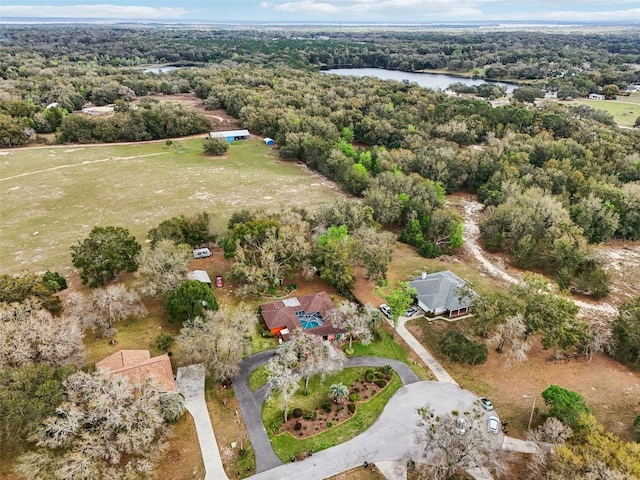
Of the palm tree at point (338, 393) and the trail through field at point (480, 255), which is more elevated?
the palm tree at point (338, 393)

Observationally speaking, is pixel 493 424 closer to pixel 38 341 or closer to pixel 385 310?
pixel 385 310

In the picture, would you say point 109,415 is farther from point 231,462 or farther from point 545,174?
point 545,174

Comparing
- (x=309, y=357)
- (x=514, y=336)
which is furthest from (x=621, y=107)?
(x=309, y=357)

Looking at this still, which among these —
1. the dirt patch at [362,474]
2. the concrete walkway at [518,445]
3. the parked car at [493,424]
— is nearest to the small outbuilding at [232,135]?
the dirt patch at [362,474]

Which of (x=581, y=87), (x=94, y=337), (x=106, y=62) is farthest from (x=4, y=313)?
(x=106, y=62)

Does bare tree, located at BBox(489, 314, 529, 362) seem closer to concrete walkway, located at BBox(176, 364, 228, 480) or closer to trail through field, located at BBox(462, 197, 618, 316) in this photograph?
trail through field, located at BBox(462, 197, 618, 316)

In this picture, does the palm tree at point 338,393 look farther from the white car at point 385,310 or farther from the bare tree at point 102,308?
the bare tree at point 102,308

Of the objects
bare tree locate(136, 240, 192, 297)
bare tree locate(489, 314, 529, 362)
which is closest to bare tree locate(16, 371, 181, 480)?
bare tree locate(136, 240, 192, 297)
